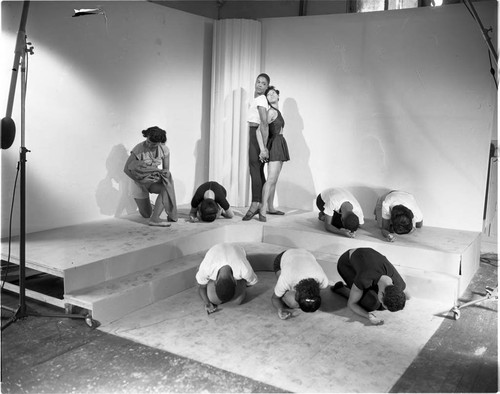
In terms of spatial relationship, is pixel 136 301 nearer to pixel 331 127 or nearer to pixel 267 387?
pixel 267 387

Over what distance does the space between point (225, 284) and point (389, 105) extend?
3399mm

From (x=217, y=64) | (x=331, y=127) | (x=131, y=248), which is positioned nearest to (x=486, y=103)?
(x=331, y=127)

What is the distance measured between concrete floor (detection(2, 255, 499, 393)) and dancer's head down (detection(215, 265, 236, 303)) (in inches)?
7.7

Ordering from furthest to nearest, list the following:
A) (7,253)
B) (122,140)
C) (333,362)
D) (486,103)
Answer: (122,140), (486,103), (7,253), (333,362)

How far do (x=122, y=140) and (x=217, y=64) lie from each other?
5.58 ft

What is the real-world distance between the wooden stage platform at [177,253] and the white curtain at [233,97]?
0.90 m

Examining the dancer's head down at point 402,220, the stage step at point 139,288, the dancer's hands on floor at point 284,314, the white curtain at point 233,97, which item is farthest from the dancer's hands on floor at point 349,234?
the white curtain at point 233,97

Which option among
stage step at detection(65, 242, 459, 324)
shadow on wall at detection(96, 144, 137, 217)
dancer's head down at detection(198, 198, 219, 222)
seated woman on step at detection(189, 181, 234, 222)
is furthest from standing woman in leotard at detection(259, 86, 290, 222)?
shadow on wall at detection(96, 144, 137, 217)

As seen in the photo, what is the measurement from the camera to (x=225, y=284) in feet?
14.0

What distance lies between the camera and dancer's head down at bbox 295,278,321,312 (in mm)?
4027


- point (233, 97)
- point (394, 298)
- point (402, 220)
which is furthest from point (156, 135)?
point (394, 298)

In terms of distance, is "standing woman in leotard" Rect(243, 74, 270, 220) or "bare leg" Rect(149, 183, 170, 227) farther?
"standing woman in leotard" Rect(243, 74, 270, 220)

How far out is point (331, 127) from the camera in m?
6.98

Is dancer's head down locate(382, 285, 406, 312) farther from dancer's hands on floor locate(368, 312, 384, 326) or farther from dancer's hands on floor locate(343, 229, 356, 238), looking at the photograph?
dancer's hands on floor locate(343, 229, 356, 238)
